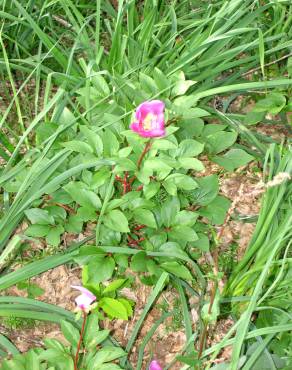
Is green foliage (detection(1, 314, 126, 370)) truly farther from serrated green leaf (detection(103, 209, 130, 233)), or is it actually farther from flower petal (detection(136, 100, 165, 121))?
flower petal (detection(136, 100, 165, 121))

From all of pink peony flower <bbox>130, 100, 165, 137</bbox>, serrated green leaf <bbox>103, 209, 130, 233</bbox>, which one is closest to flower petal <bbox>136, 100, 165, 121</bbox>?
pink peony flower <bbox>130, 100, 165, 137</bbox>

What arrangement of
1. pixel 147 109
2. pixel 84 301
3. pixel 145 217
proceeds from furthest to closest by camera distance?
pixel 145 217, pixel 147 109, pixel 84 301

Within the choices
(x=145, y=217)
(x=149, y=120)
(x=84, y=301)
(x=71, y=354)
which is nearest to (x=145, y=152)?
(x=149, y=120)

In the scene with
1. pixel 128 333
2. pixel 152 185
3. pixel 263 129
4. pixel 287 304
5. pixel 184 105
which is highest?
pixel 184 105

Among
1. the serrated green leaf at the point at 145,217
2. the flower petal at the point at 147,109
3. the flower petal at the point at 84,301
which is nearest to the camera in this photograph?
the flower petal at the point at 84,301

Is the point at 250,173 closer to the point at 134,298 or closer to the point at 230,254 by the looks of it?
the point at 230,254

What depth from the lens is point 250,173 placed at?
2201mm

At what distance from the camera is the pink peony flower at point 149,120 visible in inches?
56.9

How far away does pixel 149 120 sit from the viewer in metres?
1.46

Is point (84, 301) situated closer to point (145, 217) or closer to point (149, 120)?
point (145, 217)

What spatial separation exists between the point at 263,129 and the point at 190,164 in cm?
89

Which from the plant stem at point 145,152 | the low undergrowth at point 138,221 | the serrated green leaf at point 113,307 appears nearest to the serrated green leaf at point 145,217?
the low undergrowth at point 138,221

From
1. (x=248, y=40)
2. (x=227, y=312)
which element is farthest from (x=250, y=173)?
(x=227, y=312)

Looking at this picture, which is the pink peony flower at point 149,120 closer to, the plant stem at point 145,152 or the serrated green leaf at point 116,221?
the plant stem at point 145,152
